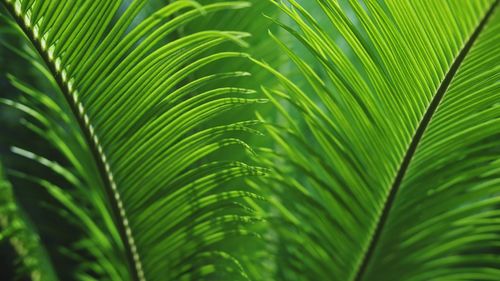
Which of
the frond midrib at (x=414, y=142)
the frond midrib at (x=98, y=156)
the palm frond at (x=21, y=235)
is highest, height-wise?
the frond midrib at (x=414, y=142)

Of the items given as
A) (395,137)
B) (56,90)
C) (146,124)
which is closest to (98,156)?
(146,124)

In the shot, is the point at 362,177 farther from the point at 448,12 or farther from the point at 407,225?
the point at 448,12

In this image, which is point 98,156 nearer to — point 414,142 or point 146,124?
point 146,124

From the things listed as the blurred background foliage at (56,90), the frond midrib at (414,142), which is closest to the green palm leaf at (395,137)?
the frond midrib at (414,142)

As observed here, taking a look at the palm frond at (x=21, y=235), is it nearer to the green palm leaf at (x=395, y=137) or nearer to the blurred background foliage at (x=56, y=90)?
the blurred background foliage at (x=56, y=90)

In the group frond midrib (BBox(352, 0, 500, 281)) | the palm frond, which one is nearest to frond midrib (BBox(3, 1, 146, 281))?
the palm frond

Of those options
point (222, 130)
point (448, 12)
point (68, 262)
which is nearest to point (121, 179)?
point (222, 130)
